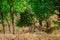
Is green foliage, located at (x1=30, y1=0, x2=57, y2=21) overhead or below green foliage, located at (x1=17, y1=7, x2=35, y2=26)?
overhead

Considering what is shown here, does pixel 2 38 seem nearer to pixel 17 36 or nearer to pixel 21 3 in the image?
pixel 17 36

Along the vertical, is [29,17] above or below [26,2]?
below

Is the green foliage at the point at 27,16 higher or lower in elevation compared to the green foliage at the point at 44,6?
lower

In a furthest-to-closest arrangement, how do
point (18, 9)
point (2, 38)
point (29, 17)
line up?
point (29, 17) → point (18, 9) → point (2, 38)

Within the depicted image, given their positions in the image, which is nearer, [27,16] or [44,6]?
[44,6]

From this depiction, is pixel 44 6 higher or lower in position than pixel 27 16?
higher

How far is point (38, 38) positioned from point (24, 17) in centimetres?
3315

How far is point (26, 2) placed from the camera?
46.2m

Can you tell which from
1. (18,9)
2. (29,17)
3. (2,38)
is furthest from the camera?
(29,17)

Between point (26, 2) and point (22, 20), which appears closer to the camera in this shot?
point (26, 2)

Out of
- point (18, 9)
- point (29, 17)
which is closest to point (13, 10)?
point (18, 9)

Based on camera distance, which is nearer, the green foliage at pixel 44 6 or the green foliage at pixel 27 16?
the green foliage at pixel 44 6

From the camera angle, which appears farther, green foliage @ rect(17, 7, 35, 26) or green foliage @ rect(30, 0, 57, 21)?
green foliage @ rect(17, 7, 35, 26)

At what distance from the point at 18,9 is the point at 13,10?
1.49 meters
